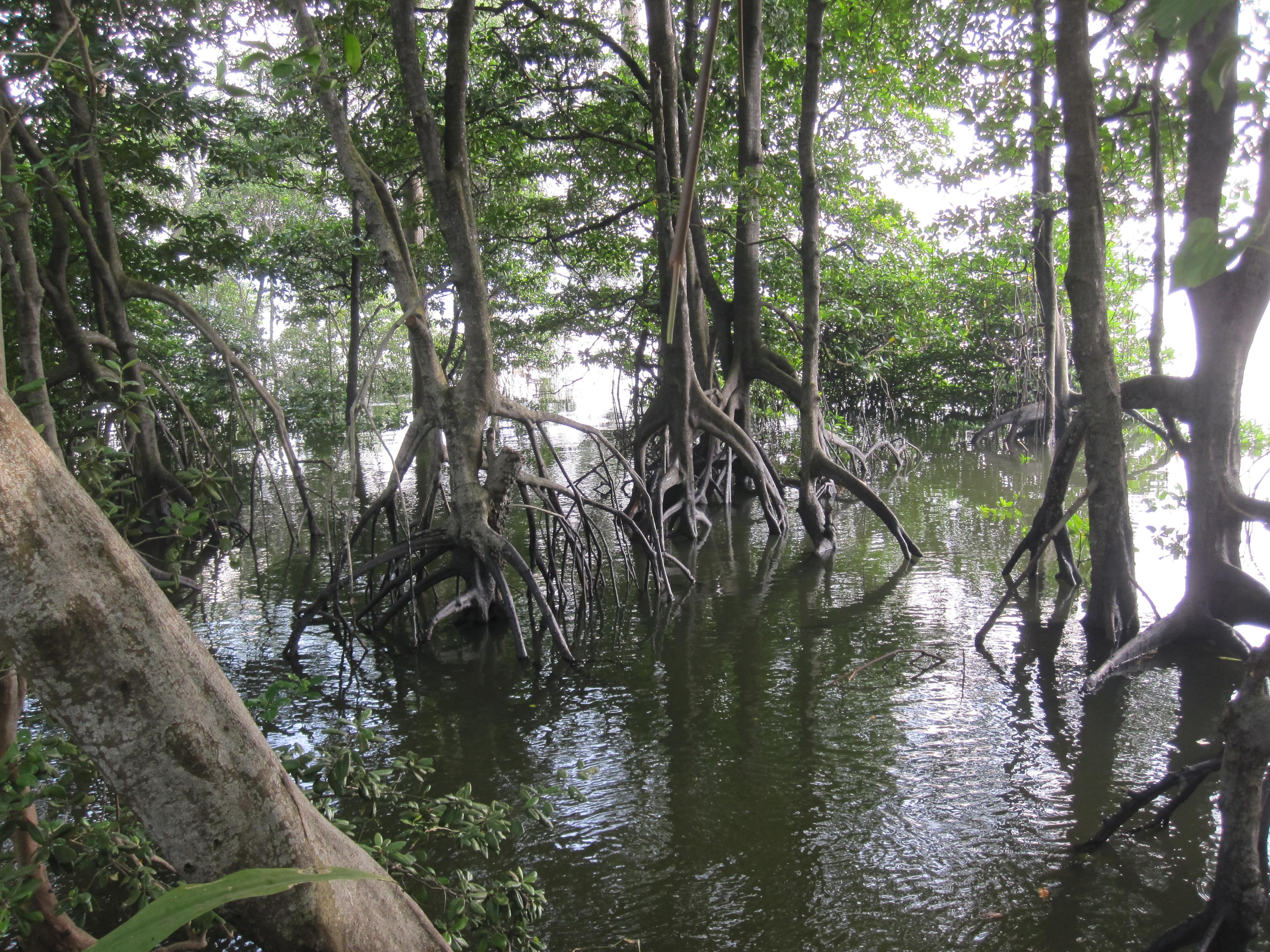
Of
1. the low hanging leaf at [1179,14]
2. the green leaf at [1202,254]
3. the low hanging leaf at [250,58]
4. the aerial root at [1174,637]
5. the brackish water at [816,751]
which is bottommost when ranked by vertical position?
the brackish water at [816,751]

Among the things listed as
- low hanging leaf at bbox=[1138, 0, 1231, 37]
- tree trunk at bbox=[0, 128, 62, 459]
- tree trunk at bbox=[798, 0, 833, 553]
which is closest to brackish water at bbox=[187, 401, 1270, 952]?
tree trunk at bbox=[798, 0, 833, 553]

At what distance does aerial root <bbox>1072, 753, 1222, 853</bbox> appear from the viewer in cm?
253

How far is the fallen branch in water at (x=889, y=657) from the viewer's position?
4926mm

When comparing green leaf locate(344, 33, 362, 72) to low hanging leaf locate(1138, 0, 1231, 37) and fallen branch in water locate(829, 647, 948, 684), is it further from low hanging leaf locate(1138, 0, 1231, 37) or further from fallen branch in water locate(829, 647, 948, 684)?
fallen branch in water locate(829, 647, 948, 684)

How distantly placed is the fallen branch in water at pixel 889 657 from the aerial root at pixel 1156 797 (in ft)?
5.20

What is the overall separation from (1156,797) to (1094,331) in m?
3.13

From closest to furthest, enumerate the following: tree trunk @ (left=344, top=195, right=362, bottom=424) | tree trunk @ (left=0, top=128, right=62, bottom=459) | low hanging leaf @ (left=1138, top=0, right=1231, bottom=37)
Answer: low hanging leaf @ (left=1138, top=0, right=1231, bottom=37)
tree trunk @ (left=0, top=128, right=62, bottom=459)
tree trunk @ (left=344, top=195, right=362, bottom=424)

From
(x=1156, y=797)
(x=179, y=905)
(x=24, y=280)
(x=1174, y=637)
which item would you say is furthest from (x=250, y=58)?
(x=1174, y=637)

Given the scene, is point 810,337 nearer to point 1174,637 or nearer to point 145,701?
point 1174,637

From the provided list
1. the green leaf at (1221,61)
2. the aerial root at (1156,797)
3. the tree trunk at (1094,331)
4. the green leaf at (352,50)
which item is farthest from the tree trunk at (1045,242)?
the green leaf at (1221,61)

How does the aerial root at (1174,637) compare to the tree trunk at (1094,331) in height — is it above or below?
below

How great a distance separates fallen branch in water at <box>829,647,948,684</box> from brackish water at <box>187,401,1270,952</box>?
50 mm

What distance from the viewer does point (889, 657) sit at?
17.3 feet

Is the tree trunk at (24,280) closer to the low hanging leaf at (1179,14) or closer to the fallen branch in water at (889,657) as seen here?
the low hanging leaf at (1179,14)
